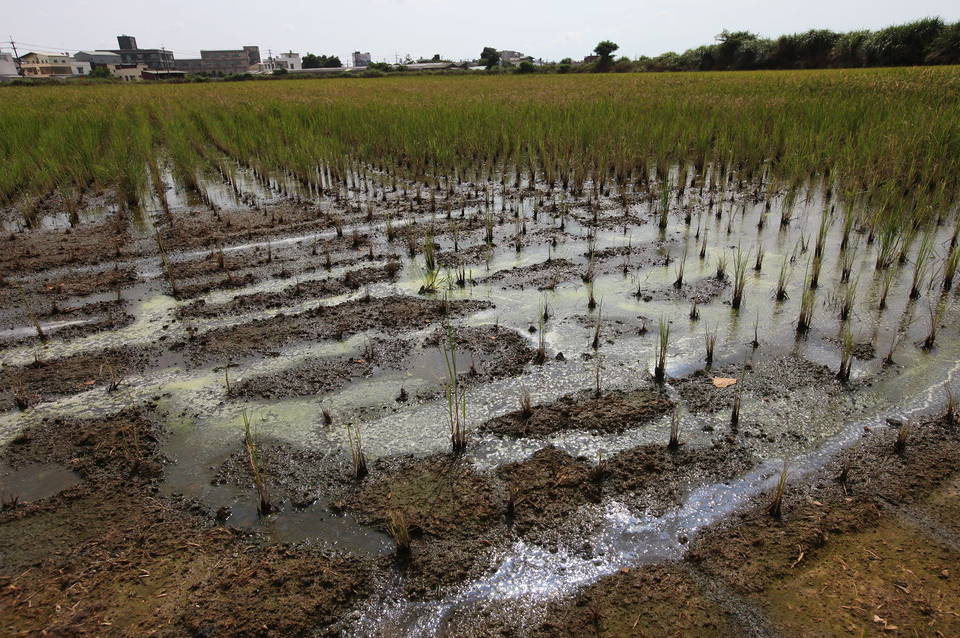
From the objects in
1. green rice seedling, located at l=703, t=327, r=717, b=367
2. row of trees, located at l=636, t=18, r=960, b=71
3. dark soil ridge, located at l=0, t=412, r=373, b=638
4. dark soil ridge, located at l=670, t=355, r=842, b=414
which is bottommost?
dark soil ridge, located at l=0, t=412, r=373, b=638

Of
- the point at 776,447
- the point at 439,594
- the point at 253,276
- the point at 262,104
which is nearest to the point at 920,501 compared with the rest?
the point at 776,447

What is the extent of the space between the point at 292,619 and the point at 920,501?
2424 mm

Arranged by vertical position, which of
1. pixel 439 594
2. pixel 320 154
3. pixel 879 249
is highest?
pixel 320 154

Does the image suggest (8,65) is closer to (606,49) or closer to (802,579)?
(606,49)

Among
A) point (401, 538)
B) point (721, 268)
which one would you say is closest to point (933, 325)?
point (721, 268)

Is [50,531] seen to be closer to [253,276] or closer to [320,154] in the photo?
[253,276]

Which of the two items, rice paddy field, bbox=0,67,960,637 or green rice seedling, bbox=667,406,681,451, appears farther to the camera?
green rice seedling, bbox=667,406,681,451

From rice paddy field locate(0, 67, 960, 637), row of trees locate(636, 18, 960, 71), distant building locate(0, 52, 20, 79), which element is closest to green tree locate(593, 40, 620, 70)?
row of trees locate(636, 18, 960, 71)

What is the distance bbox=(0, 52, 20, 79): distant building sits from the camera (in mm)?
71150

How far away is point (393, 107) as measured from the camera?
13.0 meters

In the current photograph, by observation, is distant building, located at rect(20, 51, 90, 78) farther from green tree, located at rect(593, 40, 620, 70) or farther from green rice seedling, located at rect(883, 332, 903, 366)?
green rice seedling, located at rect(883, 332, 903, 366)

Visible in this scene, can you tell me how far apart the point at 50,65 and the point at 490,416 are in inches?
3966

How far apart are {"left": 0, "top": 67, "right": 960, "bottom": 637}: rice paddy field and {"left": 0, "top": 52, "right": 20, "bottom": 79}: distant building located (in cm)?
9202

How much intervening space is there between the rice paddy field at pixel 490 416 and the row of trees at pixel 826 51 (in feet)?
73.9
